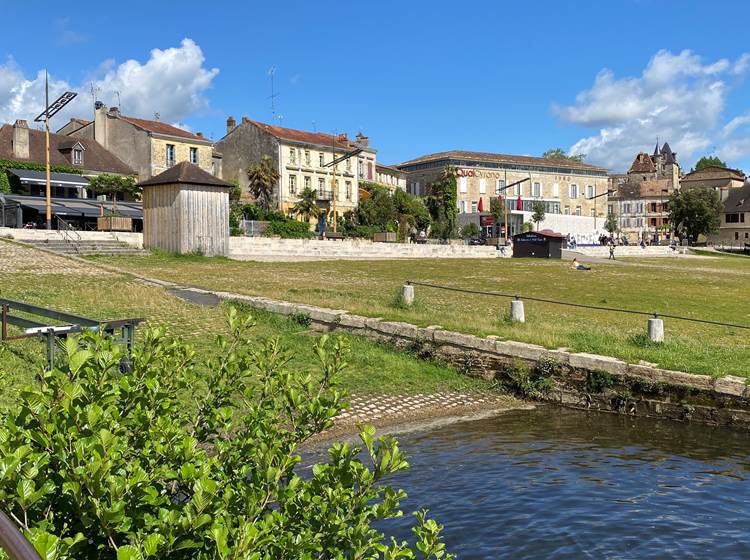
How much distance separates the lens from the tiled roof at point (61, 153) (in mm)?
49156

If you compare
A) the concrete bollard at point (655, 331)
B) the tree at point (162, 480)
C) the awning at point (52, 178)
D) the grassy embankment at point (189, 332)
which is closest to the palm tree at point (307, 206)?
the awning at point (52, 178)

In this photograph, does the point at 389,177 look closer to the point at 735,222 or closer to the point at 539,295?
the point at 735,222

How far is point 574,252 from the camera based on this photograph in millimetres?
59875

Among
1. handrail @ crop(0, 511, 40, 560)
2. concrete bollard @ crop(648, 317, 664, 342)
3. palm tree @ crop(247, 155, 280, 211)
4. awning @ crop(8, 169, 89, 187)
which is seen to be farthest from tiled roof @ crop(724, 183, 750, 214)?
handrail @ crop(0, 511, 40, 560)

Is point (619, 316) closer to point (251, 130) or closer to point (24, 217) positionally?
point (24, 217)

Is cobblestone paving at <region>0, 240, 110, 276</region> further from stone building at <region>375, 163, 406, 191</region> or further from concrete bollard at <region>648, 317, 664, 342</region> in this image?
stone building at <region>375, 163, 406, 191</region>

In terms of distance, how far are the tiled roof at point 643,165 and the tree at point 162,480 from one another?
141240mm

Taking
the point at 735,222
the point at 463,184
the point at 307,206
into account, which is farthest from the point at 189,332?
the point at 735,222

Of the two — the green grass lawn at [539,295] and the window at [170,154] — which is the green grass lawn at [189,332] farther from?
the window at [170,154]

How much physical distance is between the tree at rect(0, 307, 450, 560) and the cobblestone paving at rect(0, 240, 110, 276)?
1964 centimetres

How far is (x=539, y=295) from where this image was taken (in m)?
23.4

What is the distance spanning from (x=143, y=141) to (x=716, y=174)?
330 feet

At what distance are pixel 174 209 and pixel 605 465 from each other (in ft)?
83.9

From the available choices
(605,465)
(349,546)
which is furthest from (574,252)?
(349,546)
